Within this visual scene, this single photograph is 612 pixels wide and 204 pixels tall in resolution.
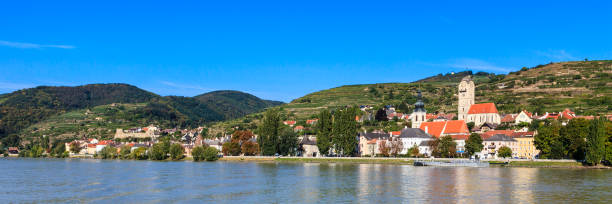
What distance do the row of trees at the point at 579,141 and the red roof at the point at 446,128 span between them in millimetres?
26491

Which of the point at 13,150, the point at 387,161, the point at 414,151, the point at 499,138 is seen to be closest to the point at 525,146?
the point at 499,138

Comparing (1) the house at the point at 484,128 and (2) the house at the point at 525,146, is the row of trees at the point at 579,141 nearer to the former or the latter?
(2) the house at the point at 525,146

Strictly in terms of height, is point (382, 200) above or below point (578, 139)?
below

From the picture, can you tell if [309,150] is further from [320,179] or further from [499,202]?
[499,202]

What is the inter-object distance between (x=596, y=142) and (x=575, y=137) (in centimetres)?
532

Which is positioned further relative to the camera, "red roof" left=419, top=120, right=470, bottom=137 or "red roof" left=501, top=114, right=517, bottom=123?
"red roof" left=501, top=114, right=517, bottom=123

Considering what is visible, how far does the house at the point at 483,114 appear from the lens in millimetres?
121688

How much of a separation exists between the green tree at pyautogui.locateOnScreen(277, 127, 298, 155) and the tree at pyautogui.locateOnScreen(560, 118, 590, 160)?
42961 millimetres

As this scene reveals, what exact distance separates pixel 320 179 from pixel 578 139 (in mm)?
36096

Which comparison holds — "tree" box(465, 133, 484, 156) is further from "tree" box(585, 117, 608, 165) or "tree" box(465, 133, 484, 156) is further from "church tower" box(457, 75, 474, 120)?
"church tower" box(457, 75, 474, 120)

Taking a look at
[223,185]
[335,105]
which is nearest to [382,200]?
[223,185]

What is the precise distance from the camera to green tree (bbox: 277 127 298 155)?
99713 mm

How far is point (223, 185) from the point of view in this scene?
50250 mm

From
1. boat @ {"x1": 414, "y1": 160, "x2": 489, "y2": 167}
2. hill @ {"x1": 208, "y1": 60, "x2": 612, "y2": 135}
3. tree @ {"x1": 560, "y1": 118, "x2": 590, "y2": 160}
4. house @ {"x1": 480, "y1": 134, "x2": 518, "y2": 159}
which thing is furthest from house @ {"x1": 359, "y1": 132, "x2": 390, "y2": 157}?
hill @ {"x1": 208, "y1": 60, "x2": 612, "y2": 135}
